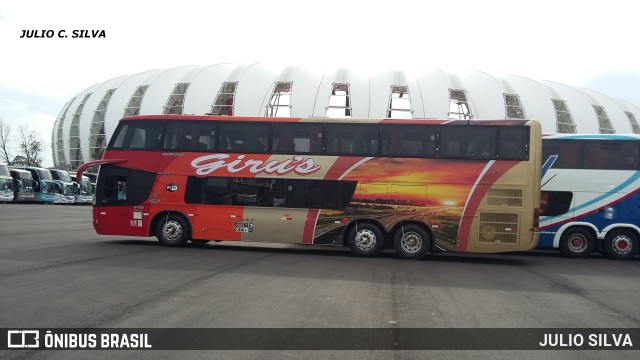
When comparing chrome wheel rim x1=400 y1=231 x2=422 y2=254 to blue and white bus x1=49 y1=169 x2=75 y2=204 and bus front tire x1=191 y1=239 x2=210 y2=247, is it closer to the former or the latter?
bus front tire x1=191 y1=239 x2=210 y2=247


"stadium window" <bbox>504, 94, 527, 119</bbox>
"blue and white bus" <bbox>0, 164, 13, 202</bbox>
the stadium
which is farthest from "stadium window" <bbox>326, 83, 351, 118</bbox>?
"blue and white bus" <bbox>0, 164, 13, 202</bbox>

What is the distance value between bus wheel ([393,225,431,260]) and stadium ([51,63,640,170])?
35.6 meters

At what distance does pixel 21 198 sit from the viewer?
4694cm

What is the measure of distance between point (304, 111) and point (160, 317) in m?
45.5

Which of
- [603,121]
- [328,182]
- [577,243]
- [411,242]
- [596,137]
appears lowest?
[577,243]

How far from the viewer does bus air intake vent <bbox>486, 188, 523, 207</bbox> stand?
14.1 m

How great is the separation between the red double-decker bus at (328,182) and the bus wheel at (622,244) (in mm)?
4637

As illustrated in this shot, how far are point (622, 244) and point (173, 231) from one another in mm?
13553

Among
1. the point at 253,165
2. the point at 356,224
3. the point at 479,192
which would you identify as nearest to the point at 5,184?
the point at 253,165

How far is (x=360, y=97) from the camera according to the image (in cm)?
5238

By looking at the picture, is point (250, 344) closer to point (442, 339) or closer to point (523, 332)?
point (442, 339)

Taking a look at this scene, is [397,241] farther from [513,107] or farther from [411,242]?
[513,107]

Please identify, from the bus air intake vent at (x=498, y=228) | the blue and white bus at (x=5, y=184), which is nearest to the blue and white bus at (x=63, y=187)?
the blue and white bus at (x=5, y=184)

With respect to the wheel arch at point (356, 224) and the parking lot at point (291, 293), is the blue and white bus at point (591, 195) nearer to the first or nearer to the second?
the parking lot at point (291, 293)
